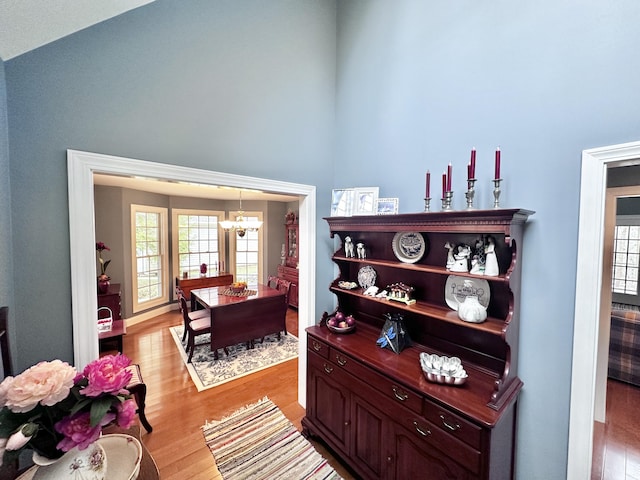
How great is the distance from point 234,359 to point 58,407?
115 inches

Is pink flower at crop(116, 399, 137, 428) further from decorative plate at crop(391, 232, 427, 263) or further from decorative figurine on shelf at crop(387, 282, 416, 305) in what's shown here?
decorative plate at crop(391, 232, 427, 263)

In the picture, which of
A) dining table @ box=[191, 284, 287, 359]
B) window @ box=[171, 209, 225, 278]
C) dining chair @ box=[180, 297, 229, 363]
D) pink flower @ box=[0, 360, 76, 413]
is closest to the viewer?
pink flower @ box=[0, 360, 76, 413]

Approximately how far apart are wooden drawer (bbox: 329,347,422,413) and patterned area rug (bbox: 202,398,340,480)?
2.73ft

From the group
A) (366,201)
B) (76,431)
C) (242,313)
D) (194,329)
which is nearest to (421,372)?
(366,201)

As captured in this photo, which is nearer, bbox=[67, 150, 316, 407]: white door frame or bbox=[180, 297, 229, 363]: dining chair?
bbox=[67, 150, 316, 407]: white door frame

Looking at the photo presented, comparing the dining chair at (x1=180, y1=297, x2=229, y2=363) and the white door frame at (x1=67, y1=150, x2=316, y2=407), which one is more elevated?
the white door frame at (x1=67, y1=150, x2=316, y2=407)

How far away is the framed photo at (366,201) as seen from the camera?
2.02 meters

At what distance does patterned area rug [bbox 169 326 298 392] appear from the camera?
3105mm

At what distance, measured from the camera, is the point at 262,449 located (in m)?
2.10

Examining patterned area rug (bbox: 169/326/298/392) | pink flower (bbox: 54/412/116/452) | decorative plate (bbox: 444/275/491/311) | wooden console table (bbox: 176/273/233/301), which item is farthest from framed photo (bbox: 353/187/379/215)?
wooden console table (bbox: 176/273/233/301)

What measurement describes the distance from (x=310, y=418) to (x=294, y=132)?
8.28 feet

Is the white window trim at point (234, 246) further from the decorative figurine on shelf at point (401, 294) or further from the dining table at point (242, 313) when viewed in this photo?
the decorative figurine on shelf at point (401, 294)

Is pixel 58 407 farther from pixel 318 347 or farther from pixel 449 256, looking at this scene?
pixel 449 256

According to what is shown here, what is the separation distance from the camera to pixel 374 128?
2.20m
